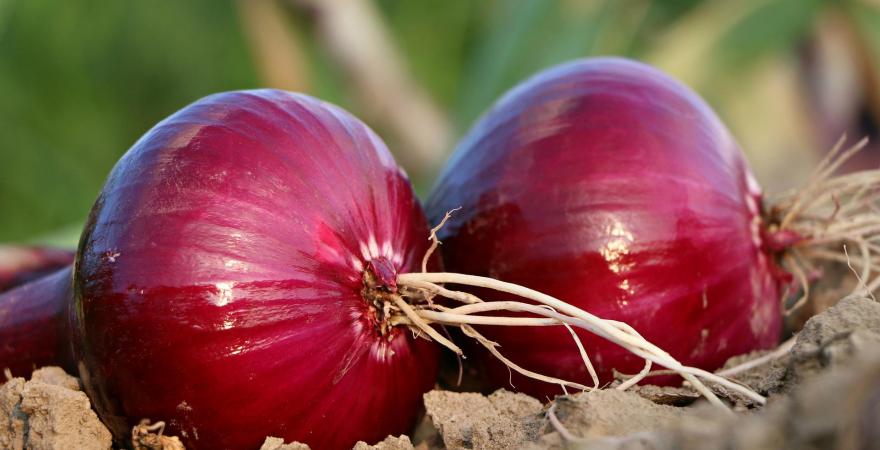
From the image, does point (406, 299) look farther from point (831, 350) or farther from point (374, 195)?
point (831, 350)

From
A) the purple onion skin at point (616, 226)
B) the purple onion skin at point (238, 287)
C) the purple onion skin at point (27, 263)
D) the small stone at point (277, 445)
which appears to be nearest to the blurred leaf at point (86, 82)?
the purple onion skin at point (27, 263)

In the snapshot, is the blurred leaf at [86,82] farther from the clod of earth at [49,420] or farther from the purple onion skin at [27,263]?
the clod of earth at [49,420]

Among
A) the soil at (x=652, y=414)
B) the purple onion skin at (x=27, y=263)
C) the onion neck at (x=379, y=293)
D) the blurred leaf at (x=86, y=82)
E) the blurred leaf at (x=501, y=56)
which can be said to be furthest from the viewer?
the blurred leaf at (x=86, y=82)

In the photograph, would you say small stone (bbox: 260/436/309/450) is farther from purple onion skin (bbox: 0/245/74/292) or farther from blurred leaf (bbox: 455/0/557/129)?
blurred leaf (bbox: 455/0/557/129)

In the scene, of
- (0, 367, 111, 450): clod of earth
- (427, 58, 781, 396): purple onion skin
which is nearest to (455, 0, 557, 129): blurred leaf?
(427, 58, 781, 396): purple onion skin

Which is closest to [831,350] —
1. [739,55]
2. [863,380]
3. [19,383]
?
[863,380]

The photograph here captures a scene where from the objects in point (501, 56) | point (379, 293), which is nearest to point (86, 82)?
point (501, 56)
